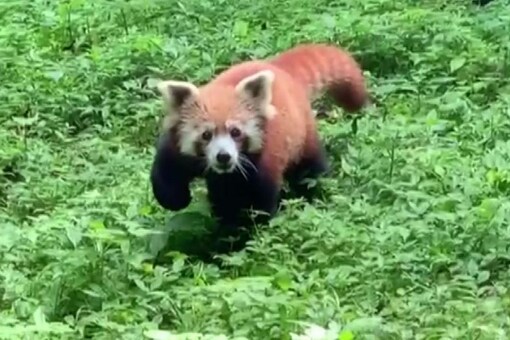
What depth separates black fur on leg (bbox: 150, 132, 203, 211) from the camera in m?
5.82

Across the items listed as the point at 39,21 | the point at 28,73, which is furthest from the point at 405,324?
the point at 39,21

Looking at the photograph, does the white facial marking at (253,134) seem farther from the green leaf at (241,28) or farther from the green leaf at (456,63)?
the green leaf at (241,28)

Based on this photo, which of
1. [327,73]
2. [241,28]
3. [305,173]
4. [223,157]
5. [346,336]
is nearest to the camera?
[346,336]

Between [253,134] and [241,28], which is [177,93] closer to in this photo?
[253,134]

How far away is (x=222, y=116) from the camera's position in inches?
226

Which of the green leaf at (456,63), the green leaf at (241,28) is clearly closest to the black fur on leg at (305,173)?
the green leaf at (456,63)

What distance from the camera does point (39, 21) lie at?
9.06 metres

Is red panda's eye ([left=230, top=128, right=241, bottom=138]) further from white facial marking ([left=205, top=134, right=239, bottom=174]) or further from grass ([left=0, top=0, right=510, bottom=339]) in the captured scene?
grass ([left=0, top=0, right=510, bottom=339])

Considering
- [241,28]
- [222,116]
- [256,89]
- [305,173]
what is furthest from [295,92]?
[241,28]

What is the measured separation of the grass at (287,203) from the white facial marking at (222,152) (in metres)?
0.33

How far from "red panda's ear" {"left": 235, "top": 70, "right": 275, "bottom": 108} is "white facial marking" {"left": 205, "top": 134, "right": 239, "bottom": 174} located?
8.4 inches

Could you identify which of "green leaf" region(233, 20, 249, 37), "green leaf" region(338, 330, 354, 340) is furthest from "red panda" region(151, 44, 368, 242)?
"green leaf" region(233, 20, 249, 37)

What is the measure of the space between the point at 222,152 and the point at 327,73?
1266mm

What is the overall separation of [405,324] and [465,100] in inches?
103
